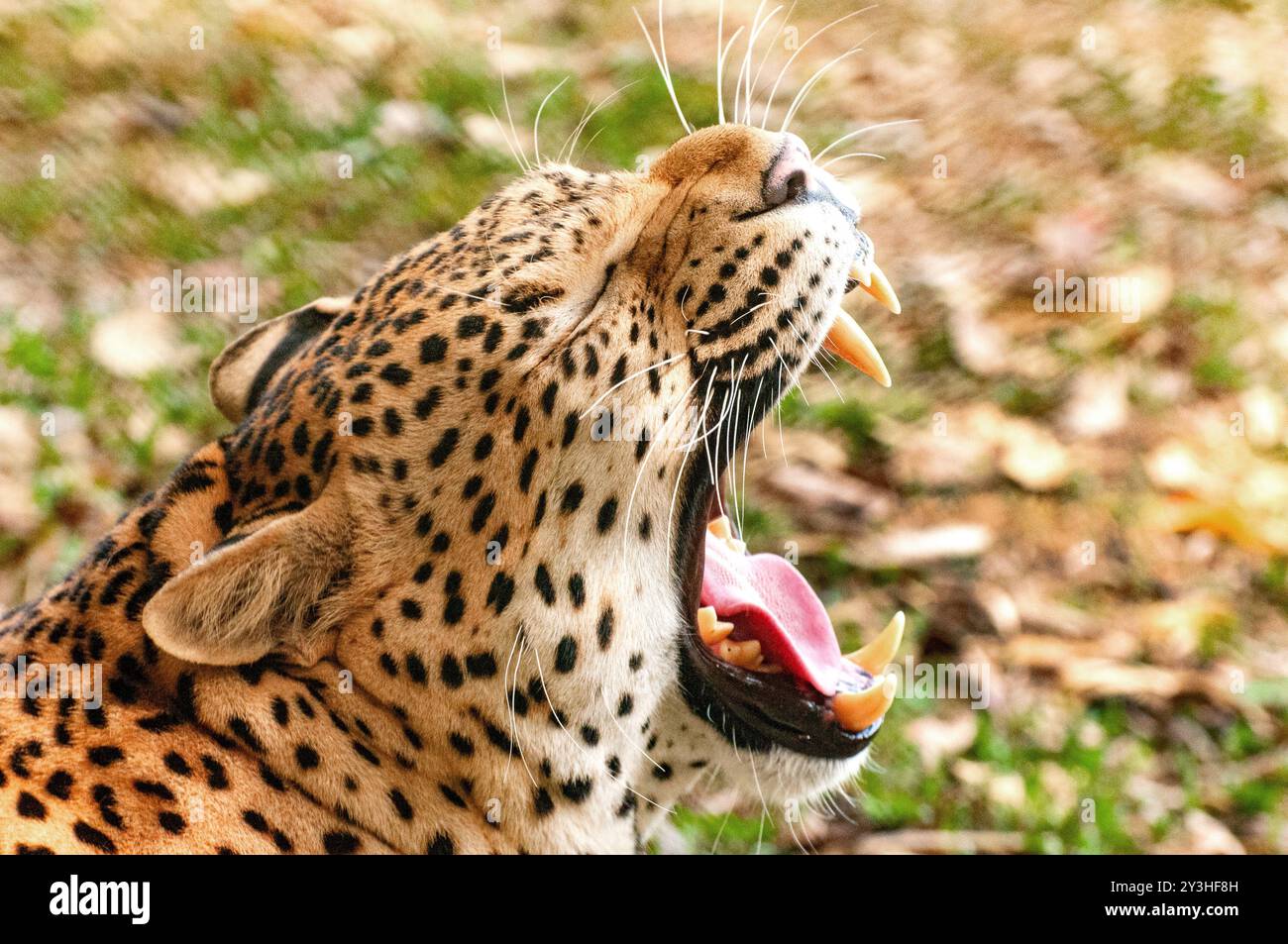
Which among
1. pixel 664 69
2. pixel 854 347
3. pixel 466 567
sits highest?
pixel 664 69

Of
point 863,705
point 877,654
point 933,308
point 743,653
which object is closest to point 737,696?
Answer: point 743,653

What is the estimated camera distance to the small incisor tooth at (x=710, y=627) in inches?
137

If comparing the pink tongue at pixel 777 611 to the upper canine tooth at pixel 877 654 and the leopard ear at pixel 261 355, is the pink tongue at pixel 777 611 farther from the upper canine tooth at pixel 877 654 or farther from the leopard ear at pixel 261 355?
the leopard ear at pixel 261 355

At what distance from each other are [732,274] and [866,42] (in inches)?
193

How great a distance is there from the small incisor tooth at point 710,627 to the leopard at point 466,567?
90 millimetres

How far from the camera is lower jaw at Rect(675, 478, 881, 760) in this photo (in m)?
3.40

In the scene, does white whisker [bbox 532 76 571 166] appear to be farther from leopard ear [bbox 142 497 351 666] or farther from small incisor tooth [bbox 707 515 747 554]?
→ leopard ear [bbox 142 497 351 666]

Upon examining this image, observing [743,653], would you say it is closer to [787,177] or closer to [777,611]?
[777,611]

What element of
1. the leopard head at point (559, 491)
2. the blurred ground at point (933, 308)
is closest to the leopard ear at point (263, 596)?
the leopard head at point (559, 491)

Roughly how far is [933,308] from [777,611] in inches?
119

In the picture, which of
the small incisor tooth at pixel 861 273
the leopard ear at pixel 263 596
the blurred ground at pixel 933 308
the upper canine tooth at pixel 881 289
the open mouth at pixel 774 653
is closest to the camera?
the leopard ear at pixel 263 596

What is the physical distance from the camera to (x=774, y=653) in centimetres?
359

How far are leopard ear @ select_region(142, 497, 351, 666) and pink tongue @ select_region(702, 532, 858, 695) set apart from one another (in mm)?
951

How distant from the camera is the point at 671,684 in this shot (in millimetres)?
3369
